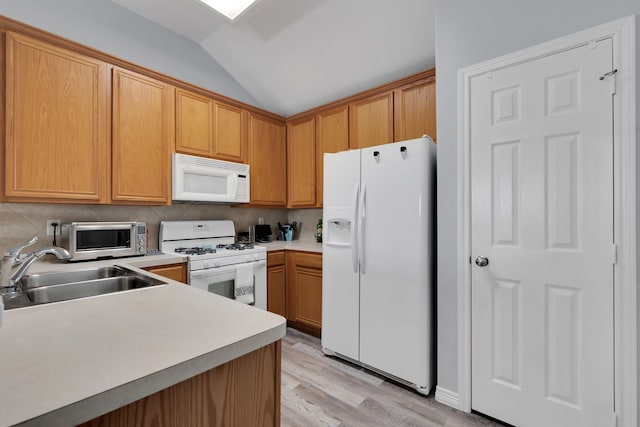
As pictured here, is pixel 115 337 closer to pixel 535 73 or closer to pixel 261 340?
pixel 261 340

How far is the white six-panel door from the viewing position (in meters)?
1.46

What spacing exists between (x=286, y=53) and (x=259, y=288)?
2288 mm

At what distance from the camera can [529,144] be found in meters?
1.64

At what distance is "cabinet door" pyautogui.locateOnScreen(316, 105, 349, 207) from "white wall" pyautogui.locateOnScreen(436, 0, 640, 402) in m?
1.24

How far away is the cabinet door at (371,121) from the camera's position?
2.81m

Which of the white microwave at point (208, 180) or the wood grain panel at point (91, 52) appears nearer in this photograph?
the wood grain panel at point (91, 52)

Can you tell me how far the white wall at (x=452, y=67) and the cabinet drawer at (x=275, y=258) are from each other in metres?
1.67

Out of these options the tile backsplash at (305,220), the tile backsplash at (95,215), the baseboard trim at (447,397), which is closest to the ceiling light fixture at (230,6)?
the tile backsplash at (95,215)

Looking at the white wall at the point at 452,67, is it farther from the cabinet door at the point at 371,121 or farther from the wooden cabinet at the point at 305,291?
the wooden cabinet at the point at 305,291

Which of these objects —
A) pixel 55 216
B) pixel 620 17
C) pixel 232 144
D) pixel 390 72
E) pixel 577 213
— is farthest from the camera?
pixel 232 144

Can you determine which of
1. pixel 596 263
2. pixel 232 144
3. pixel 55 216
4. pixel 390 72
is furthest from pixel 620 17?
pixel 55 216

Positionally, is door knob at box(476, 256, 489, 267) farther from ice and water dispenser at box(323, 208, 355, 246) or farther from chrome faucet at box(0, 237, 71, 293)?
chrome faucet at box(0, 237, 71, 293)

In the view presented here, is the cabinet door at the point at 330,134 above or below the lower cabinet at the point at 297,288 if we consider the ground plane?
above

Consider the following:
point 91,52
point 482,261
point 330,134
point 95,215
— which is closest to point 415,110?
point 330,134
